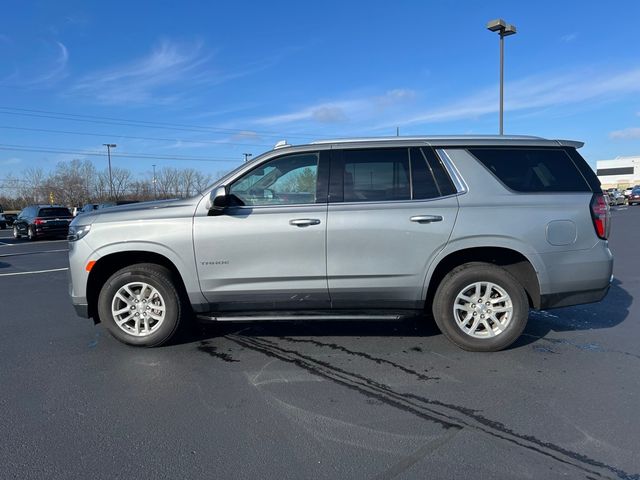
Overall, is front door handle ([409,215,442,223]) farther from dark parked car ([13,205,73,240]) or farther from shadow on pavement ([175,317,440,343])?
dark parked car ([13,205,73,240])

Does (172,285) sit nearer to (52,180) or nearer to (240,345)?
(240,345)

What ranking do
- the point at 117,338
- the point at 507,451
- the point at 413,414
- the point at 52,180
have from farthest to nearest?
the point at 52,180 < the point at 117,338 < the point at 413,414 < the point at 507,451

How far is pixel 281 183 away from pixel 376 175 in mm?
925

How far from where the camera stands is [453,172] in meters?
4.28

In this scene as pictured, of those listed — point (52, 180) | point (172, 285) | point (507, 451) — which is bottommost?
point (507, 451)

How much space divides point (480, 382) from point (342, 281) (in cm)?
145

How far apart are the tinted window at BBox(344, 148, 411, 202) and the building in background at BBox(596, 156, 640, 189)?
391 feet

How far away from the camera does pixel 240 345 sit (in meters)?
4.62

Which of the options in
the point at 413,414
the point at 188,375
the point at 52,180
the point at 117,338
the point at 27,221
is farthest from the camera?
the point at 52,180

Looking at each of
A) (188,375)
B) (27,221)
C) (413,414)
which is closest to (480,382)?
(413,414)

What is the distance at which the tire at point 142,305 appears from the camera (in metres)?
4.38

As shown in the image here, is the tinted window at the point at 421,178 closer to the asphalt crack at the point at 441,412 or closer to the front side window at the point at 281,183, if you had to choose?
the front side window at the point at 281,183

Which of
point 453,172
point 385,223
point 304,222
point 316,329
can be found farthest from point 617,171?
point 304,222

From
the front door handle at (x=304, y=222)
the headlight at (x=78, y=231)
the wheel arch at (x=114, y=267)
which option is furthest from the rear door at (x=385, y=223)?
the headlight at (x=78, y=231)
